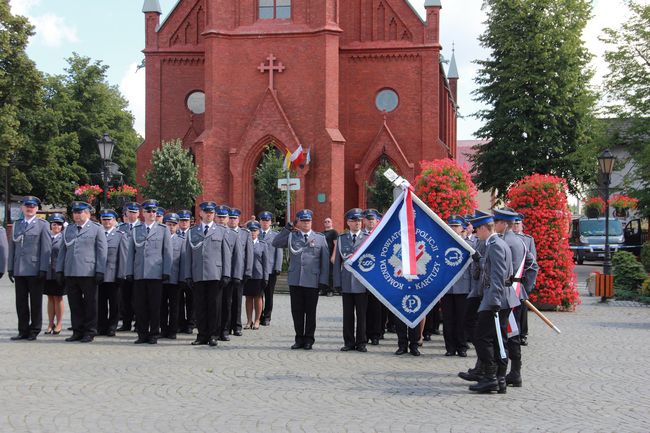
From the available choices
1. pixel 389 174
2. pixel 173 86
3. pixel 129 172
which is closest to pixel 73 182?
pixel 129 172

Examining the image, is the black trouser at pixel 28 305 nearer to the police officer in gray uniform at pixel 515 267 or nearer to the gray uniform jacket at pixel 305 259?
the gray uniform jacket at pixel 305 259

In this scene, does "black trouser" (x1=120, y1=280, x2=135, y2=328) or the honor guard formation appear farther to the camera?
"black trouser" (x1=120, y1=280, x2=135, y2=328)

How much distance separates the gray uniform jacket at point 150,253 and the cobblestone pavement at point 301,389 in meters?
1.11

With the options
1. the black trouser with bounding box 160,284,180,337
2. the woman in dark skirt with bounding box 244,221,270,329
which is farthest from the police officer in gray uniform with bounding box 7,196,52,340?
the woman in dark skirt with bounding box 244,221,270,329

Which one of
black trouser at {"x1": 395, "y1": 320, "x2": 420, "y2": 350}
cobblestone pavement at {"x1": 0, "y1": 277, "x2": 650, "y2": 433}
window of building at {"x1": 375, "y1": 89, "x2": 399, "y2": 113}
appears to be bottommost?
cobblestone pavement at {"x1": 0, "y1": 277, "x2": 650, "y2": 433}

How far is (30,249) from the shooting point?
41.3 ft

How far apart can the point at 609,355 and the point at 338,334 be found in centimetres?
445

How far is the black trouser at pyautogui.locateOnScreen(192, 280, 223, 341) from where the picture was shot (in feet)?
39.2

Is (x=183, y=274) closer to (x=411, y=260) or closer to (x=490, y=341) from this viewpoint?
(x=411, y=260)

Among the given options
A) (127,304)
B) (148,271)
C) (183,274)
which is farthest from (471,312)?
(127,304)

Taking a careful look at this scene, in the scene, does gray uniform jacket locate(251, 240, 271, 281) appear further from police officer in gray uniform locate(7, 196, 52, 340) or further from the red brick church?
the red brick church

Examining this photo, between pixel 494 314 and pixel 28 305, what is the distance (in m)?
7.66

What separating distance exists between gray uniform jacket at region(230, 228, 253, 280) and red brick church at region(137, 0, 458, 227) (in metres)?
21.9

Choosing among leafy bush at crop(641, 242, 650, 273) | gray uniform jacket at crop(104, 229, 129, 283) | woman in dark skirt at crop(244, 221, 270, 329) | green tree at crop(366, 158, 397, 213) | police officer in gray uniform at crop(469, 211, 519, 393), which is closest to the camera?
police officer in gray uniform at crop(469, 211, 519, 393)
